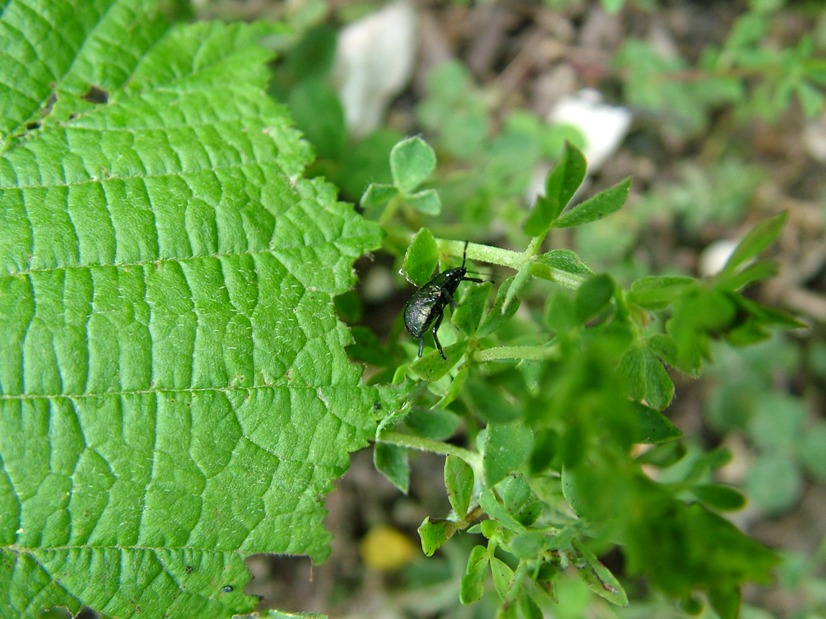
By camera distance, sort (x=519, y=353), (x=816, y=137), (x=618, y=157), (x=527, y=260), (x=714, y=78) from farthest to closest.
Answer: (x=816, y=137) < (x=618, y=157) < (x=714, y=78) < (x=527, y=260) < (x=519, y=353)

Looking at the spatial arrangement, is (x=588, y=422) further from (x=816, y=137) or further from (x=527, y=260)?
(x=816, y=137)

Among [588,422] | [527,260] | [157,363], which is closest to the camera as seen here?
[588,422]

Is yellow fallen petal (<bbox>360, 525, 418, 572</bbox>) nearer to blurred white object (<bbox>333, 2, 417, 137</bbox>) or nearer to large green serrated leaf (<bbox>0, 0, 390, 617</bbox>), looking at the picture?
large green serrated leaf (<bbox>0, 0, 390, 617</bbox>)

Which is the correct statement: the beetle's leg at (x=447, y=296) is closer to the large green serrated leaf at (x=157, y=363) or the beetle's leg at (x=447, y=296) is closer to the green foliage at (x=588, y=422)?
the green foliage at (x=588, y=422)

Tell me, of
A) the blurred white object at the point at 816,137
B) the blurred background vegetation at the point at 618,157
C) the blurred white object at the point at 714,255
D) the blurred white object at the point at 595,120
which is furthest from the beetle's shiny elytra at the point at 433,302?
the blurred white object at the point at 816,137

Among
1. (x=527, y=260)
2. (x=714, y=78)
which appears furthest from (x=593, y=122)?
(x=527, y=260)

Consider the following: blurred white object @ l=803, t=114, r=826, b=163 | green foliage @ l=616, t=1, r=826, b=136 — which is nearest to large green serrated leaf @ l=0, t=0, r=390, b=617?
green foliage @ l=616, t=1, r=826, b=136
